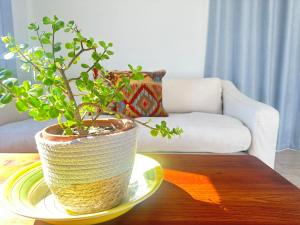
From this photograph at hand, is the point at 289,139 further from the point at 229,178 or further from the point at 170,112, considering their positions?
the point at 229,178

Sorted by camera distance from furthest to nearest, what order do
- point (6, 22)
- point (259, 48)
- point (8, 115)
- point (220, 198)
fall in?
point (259, 48) → point (6, 22) → point (8, 115) → point (220, 198)

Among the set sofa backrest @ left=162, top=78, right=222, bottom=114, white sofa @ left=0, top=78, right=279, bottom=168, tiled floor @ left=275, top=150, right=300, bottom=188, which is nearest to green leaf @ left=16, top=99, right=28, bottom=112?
white sofa @ left=0, top=78, right=279, bottom=168

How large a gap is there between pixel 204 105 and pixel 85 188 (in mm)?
1579

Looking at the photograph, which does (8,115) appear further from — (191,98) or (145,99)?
(191,98)

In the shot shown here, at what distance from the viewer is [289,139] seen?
2.36 meters

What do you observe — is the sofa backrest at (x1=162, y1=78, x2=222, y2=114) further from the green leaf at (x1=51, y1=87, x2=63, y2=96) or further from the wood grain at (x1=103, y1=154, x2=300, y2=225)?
the green leaf at (x1=51, y1=87, x2=63, y2=96)

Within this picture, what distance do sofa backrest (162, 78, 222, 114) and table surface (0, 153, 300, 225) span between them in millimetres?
1163

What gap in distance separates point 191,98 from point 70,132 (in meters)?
1.53

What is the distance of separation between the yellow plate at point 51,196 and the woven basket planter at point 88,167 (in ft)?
0.08

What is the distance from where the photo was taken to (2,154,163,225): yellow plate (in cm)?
44

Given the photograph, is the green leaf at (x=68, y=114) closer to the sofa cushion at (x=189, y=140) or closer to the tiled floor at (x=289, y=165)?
the sofa cushion at (x=189, y=140)

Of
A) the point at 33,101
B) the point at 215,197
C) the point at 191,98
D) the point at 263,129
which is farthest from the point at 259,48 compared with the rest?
the point at 33,101

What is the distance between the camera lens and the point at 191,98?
1.92m

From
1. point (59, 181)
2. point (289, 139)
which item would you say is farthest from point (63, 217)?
point (289, 139)
